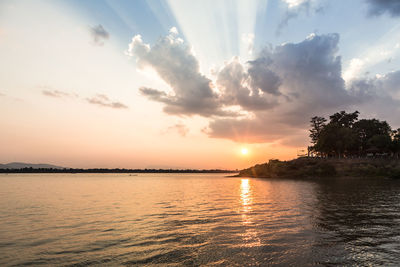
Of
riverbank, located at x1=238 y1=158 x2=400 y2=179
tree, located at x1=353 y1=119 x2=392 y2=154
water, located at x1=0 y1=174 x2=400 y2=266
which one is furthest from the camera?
tree, located at x1=353 y1=119 x2=392 y2=154

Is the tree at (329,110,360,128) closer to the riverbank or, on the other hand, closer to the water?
the riverbank

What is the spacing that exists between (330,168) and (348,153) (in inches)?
1476

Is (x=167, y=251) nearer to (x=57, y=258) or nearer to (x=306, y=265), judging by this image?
(x=57, y=258)

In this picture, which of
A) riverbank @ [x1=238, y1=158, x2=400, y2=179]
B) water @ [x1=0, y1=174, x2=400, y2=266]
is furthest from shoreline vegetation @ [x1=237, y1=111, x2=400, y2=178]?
water @ [x1=0, y1=174, x2=400, y2=266]

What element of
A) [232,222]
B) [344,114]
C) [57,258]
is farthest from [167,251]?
[344,114]

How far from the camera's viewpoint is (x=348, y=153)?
14100cm

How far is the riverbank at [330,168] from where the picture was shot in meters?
101

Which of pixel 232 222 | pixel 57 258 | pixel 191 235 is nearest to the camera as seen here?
pixel 57 258

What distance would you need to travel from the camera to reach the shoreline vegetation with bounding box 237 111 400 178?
349 feet

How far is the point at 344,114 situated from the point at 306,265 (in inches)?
6127

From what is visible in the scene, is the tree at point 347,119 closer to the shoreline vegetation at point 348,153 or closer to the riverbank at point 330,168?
the shoreline vegetation at point 348,153

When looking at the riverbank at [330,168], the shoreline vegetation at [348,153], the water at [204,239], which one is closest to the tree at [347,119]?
the shoreline vegetation at [348,153]

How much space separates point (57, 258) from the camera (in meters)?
12.1

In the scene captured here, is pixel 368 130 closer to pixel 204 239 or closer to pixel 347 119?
pixel 347 119
